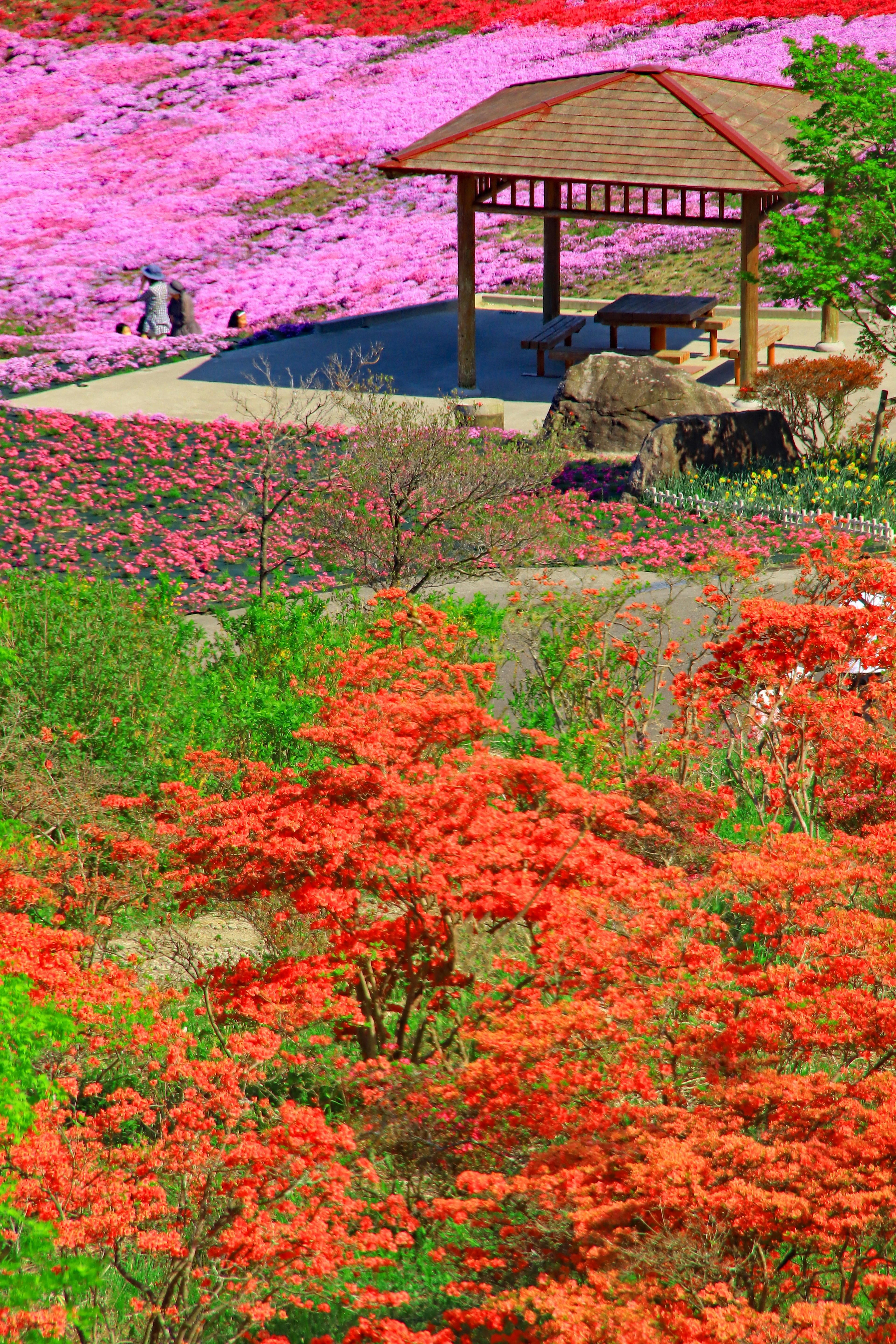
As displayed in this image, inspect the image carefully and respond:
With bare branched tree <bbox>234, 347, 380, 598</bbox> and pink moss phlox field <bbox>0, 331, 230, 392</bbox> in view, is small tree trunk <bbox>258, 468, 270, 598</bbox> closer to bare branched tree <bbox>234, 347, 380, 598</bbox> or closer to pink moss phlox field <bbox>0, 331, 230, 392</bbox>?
bare branched tree <bbox>234, 347, 380, 598</bbox>

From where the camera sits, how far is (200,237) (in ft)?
112

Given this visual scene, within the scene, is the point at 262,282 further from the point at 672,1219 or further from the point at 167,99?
the point at 672,1219

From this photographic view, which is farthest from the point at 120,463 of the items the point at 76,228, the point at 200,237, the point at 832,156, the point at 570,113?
the point at 76,228

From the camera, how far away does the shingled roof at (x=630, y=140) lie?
58.3 feet

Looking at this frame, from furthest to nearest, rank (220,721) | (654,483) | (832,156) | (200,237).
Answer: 1. (200,237)
2. (832,156)
3. (654,483)
4. (220,721)

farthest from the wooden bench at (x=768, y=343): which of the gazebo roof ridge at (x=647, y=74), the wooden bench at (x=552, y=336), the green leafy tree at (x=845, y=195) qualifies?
the green leafy tree at (x=845, y=195)

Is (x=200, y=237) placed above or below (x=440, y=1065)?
above

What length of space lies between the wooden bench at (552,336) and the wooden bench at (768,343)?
265 cm

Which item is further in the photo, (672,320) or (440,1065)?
(672,320)

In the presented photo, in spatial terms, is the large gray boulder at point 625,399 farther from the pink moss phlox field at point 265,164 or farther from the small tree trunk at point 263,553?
the pink moss phlox field at point 265,164

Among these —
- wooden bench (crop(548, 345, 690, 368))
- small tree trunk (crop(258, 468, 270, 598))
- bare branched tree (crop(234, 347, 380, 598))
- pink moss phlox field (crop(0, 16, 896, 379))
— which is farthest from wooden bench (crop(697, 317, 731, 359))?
small tree trunk (crop(258, 468, 270, 598))

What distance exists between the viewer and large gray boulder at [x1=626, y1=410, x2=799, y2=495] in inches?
614

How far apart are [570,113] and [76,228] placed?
20.9m

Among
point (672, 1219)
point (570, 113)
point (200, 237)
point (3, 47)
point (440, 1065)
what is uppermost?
point (3, 47)
